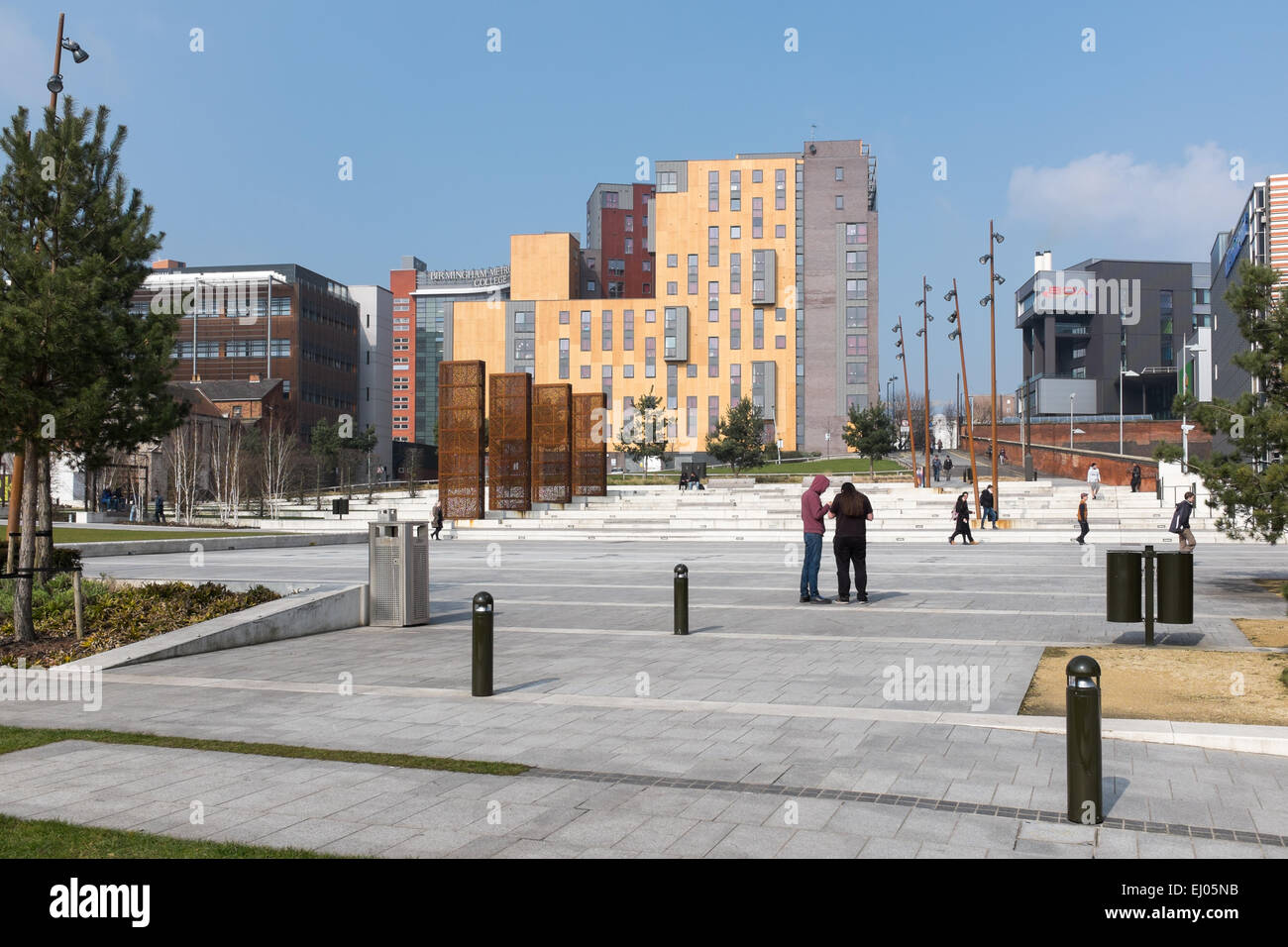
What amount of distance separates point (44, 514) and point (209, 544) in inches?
838

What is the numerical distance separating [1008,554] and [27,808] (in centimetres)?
2456

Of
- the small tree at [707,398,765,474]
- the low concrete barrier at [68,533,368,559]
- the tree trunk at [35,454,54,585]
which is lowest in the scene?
the low concrete barrier at [68,533,368,559]

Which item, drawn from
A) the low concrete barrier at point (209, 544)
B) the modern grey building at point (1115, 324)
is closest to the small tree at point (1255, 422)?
the low concrete barrier at point (209, 544)

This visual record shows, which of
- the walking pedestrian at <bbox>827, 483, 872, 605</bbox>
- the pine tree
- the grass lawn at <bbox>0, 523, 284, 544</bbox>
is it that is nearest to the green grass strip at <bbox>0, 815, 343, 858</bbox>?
the pine tree

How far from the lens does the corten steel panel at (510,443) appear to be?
4534 cm

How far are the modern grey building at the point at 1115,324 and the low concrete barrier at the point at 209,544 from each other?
98.3 metres

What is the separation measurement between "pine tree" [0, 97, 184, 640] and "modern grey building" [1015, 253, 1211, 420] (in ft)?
385

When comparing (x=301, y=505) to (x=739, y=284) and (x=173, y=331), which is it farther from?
(x=739, y=284)

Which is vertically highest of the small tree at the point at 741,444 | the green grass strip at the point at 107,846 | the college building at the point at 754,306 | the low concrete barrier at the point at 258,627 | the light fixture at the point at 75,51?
the college building at the point at 754,306

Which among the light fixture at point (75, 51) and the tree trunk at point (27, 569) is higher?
the light fixture at point (75, 51)

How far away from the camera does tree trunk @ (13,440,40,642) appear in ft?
36.7

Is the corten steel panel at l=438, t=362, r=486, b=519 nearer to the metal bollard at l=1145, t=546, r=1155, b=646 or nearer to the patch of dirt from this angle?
the metal bollard at l=1145, t=546, r=1155, b=646

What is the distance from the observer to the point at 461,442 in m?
43.7

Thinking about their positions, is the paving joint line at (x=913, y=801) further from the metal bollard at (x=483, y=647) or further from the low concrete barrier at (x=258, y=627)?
the low concrete barrier at (x=258, y=627)
